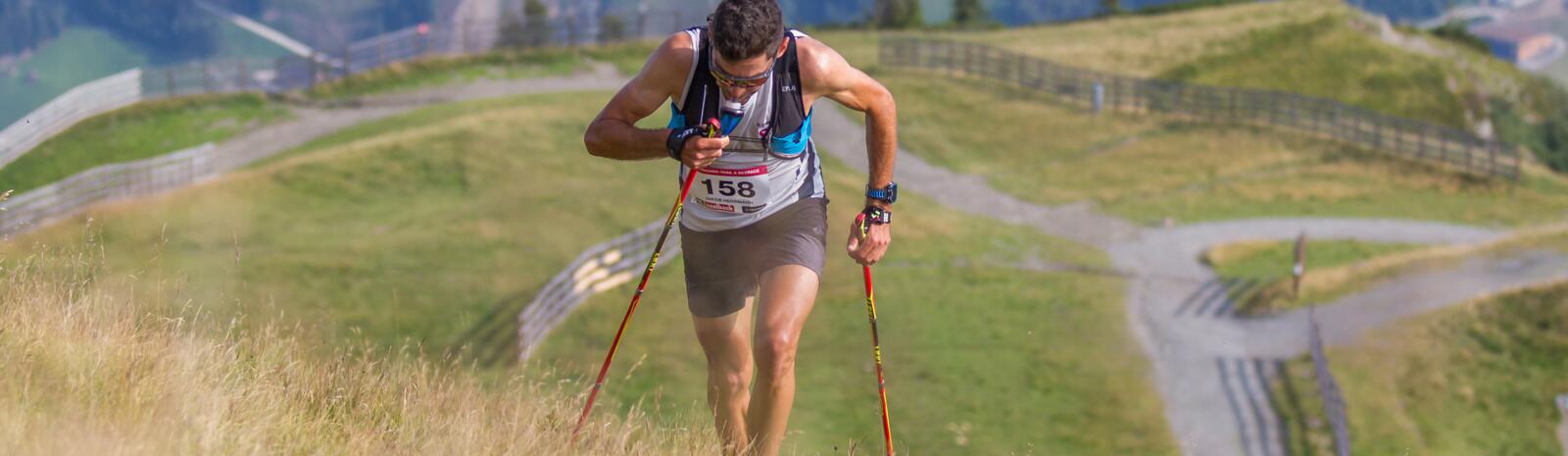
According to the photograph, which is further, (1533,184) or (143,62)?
(143,62)

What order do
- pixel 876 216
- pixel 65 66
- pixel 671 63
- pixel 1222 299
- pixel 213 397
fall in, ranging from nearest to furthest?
pixel 213 397 < pixel 671 63 < pixel 876 216 < pixel 1222 299 < pixel 65 66

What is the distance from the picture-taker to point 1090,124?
5291cm

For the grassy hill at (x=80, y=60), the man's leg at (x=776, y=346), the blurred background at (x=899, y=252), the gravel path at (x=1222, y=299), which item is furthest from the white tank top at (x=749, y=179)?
the grassy hill at (x=80, y=60)

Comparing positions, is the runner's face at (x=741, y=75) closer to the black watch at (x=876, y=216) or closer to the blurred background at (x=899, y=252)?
the black watch at (x=876, y=216)

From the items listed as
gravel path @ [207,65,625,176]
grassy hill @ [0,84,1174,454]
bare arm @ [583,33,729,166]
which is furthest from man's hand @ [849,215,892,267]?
gravel path @ [207,65,625,176]

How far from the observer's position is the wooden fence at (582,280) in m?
26.9

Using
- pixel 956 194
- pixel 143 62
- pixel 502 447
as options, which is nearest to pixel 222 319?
pixel 502 447

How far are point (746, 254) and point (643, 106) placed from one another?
102 centimetres

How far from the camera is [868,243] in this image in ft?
27.4

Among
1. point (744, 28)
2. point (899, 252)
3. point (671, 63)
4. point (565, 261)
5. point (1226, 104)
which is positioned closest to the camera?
point (744, 28)

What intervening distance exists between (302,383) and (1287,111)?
5068 centimetres

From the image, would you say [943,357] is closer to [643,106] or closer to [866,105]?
[866,105]

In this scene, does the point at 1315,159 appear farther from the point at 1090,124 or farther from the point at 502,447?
the point at 502,447

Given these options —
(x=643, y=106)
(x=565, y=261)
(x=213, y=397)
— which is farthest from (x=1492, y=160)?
(x=213, y=397)
